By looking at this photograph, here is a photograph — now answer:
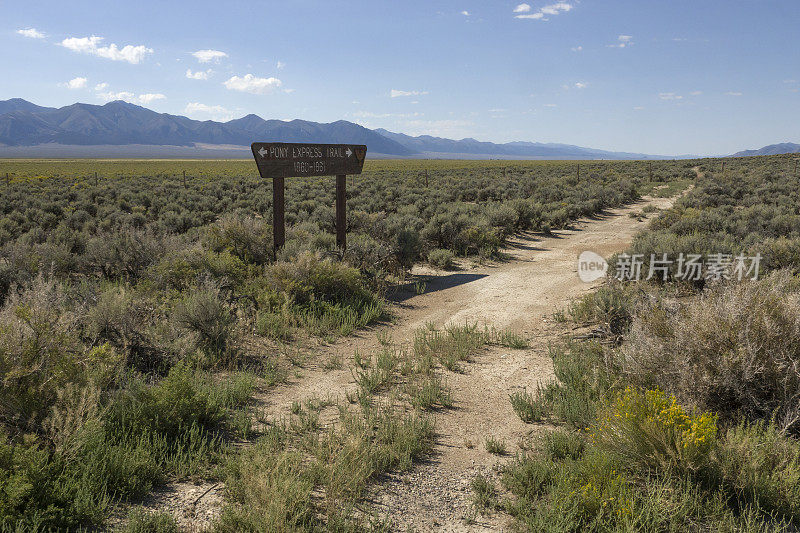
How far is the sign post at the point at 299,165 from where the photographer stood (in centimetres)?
915

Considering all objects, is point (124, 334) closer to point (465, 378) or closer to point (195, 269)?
point (195, 269)

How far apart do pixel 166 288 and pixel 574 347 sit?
629 centimetres

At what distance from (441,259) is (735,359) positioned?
27.6ft

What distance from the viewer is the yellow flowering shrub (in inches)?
127

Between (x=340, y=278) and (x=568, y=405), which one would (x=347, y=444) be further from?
(x=340, y=278)

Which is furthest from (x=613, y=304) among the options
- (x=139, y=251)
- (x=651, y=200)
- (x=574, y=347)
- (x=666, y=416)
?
(x=651, y=200)

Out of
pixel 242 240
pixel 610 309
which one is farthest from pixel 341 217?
pixel 610 309

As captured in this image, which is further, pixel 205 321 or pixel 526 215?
pixel 526 215

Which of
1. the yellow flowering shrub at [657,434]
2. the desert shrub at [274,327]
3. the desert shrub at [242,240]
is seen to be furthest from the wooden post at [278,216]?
the yellow flowering shrub at [657,434]

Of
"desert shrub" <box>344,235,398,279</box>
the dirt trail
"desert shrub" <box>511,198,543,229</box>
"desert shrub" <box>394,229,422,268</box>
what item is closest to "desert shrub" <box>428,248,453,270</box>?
"desert shrub" <box>394,229,422,268</box>

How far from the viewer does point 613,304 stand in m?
6.65

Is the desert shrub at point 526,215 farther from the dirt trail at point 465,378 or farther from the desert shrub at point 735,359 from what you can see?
the desert shrub at point 735,359

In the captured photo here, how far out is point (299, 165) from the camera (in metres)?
9.80

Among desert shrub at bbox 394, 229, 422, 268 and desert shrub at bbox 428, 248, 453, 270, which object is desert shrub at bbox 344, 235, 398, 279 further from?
desert shrub at bbox 428, 248, 453, 270
